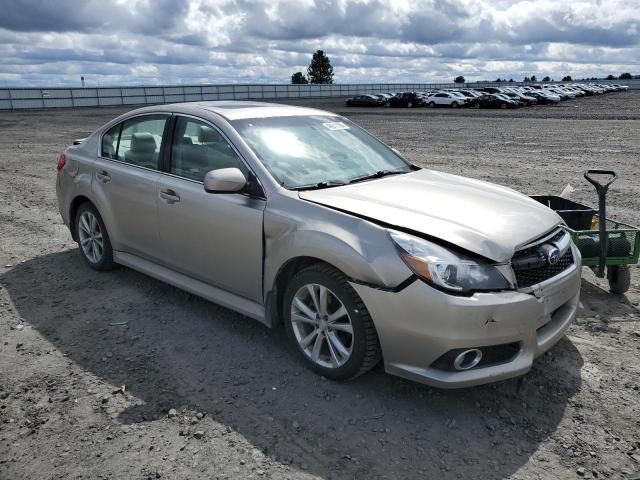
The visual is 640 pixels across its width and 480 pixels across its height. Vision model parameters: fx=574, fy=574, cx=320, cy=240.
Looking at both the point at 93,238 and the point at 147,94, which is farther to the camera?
the point at 147,94

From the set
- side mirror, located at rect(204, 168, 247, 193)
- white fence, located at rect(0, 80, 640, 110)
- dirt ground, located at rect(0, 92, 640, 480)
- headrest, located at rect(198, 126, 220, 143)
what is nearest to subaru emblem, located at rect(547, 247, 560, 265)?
dirt ground, located at rect(0, 92, 640, 480)

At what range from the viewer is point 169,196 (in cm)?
444

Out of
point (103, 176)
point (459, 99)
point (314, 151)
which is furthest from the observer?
point (459, 99)

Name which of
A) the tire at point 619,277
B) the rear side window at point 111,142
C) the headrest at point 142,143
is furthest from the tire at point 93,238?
the tire at point 619,277

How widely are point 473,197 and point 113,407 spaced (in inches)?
105

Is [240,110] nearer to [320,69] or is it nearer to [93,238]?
[93,238]

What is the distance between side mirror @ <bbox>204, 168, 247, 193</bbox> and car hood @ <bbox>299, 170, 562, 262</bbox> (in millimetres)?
422

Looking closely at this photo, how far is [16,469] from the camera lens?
287 centimetres

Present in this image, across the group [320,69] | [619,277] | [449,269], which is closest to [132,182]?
[449,269]

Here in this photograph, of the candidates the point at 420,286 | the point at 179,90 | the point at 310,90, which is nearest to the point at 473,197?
the point at 420,286

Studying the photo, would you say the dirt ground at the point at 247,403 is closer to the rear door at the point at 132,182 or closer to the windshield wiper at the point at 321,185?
the rear door at the point at 132,182

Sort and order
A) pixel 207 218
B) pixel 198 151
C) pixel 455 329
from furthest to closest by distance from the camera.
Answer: pixel 198 151 < pixel 207 218 < pixel 455 329

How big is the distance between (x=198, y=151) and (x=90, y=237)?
6.05ft

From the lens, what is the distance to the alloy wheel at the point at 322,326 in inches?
137
